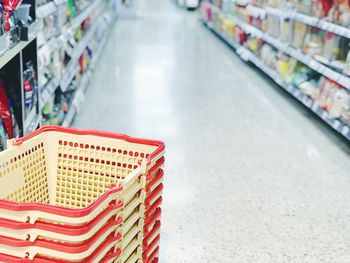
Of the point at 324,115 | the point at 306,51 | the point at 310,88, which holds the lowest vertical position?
the point at 324,115

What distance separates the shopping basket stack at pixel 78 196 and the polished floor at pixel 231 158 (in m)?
0.66

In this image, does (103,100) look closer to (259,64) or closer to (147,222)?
(259,64)

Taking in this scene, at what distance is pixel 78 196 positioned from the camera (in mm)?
1845

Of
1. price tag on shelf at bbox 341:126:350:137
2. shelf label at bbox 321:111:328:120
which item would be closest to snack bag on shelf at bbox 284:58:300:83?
shelf label at bbox 321:111:328:120

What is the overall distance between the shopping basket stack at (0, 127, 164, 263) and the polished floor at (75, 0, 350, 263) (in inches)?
26.0

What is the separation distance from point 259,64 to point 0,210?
552 centimetres

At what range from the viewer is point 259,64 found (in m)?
6.46

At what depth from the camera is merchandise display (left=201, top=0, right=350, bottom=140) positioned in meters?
4.06

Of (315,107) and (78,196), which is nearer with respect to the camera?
(78,196)

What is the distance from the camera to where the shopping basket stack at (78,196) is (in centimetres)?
125

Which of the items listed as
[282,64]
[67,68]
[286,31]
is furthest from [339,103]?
[67,68]

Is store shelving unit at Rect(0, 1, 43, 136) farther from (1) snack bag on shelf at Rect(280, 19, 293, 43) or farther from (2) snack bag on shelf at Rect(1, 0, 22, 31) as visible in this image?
(1) snack bag on shelf at Rect(280, 19, 293, 43)

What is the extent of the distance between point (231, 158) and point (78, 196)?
1.90 metres

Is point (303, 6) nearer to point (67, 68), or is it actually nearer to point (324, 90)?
point (324, 90)
